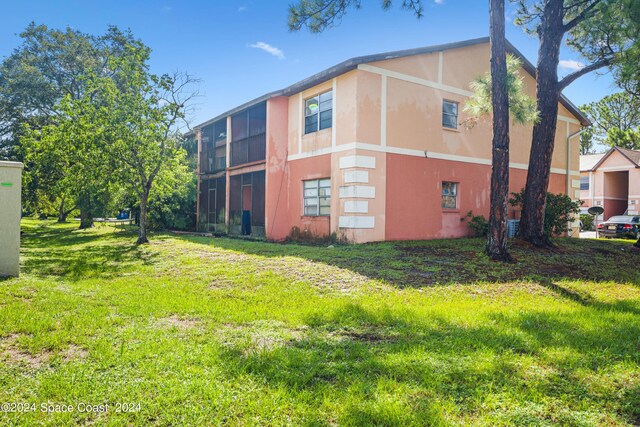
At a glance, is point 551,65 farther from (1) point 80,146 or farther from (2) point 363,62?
(1) point 80,146

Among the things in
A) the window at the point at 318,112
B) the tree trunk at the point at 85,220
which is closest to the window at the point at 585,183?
the window at the point at 318,112

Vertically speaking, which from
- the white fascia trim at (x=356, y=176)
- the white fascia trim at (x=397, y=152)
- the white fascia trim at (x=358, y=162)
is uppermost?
the white fascia trim at (x=397, y=152)

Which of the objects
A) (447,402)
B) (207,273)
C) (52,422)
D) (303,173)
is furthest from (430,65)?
(52,422)

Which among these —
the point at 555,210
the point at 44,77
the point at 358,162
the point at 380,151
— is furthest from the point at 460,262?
the point at 44,77

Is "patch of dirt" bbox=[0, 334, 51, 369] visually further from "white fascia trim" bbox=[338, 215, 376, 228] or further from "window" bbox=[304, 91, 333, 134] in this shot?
"window" bbox=[304, 91, 333, 134]

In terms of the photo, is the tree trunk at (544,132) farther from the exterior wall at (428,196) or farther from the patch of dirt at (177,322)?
the patch of dirt at (177,322)

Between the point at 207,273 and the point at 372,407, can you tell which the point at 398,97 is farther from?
the point at 372,407

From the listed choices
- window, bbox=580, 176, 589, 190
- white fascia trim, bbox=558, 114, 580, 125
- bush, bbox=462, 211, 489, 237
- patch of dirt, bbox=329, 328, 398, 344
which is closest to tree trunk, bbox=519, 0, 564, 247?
bush, bbox=462, 211, 489, 237

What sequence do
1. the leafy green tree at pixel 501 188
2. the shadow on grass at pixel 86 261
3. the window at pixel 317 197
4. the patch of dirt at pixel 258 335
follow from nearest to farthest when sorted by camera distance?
the patch of dirt at pixel 258 335 → the shadow on grass at pixel 86 261 → the leafy green tree at pixel 501 188 → the window at pixel 317 197

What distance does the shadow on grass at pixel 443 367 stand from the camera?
300cm

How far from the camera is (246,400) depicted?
303 centimetres

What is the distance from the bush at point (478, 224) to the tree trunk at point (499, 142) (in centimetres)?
559

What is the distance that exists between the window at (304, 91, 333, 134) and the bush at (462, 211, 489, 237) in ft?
21.6

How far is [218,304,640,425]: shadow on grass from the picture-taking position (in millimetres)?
3000
